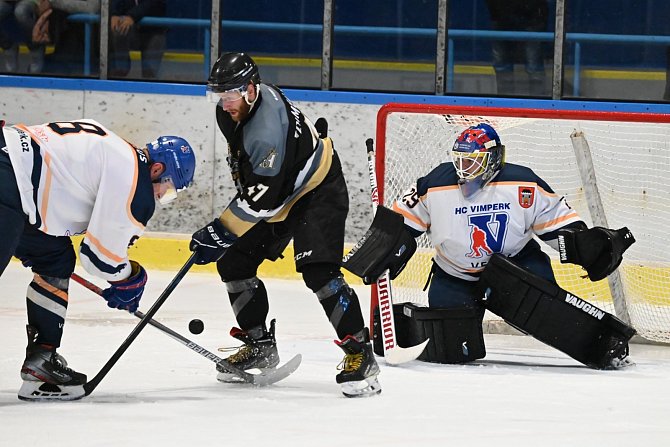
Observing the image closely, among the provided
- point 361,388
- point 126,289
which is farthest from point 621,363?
point 126,289

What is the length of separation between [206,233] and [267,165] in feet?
1.06

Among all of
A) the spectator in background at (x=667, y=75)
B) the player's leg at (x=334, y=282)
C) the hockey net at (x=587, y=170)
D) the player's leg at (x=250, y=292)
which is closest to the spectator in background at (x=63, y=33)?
the hockey net at (x=587, y=170)

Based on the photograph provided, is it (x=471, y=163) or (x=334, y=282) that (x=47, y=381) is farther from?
(x=471, y=163)

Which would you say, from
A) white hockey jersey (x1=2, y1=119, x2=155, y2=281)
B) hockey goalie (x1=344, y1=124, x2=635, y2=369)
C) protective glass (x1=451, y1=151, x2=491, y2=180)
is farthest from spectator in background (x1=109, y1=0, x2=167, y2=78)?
white hockey jersey (x1=2, y1=119, x2=155, y2=281)

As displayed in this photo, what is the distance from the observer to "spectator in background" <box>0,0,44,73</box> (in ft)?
23.8

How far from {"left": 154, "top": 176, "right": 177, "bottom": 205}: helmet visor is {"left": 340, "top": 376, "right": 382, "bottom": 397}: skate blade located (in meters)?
0.72

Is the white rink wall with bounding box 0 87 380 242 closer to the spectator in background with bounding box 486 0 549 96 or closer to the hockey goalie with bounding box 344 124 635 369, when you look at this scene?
the spectator in background with bounding box 486 0 549 96

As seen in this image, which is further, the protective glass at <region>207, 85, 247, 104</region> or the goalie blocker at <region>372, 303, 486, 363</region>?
the goalie blocker at <region>372, 303, 486, 363</region>

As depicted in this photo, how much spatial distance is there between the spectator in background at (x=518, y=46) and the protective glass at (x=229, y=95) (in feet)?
11.5

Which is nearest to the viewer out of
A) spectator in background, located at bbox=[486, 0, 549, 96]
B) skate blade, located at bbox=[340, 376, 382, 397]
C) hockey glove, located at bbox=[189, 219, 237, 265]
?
skate blade, located at bbox=[340, 376, 382, 397]

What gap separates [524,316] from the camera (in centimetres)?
427

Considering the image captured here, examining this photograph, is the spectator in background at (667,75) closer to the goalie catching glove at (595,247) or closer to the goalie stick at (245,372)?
the goalie catching glove at (595,247)

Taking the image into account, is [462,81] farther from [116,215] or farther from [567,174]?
[116,215]

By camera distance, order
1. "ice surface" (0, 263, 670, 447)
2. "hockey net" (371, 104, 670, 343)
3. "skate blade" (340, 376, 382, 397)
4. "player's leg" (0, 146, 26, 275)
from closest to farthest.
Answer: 1. "ice surface" (0, 263, 670, 447)
2. "player's leg" (0, 146, 26, 275)
3. "skate blade" (340, 376, 382, 397)
4. "hockey net" (371, 104, 670, 343)
